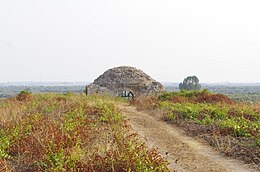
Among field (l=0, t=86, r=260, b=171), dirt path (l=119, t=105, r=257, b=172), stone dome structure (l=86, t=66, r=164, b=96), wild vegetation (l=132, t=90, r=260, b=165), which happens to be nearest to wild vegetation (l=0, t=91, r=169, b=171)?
field (l=0, t=86, r=260, b=171)

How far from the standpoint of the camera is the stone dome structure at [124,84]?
34406 mm

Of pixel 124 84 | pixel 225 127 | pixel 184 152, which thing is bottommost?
pixel 184 152

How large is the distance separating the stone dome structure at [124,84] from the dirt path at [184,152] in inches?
857

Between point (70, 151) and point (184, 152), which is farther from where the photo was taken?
point (184, 152)

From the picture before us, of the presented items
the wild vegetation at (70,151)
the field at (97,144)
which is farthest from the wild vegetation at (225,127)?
the wild vegetation at (70,151)

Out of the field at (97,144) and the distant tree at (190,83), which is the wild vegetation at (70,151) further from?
the distant tree at (190,83)

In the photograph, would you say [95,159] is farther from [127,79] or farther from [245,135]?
[127,79]

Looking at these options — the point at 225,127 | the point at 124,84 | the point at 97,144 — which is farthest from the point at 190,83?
the point at 97,144

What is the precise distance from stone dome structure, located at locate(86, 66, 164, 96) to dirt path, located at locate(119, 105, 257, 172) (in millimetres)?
21755

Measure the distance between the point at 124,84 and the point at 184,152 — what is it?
1054 inches

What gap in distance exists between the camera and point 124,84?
115 ft

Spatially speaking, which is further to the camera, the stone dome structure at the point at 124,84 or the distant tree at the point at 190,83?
the distant tree at the point at 190,83

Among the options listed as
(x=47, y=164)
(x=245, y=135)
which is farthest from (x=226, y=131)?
(x=47, y=164)

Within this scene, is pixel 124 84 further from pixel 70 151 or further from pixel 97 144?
pixel 70 151
